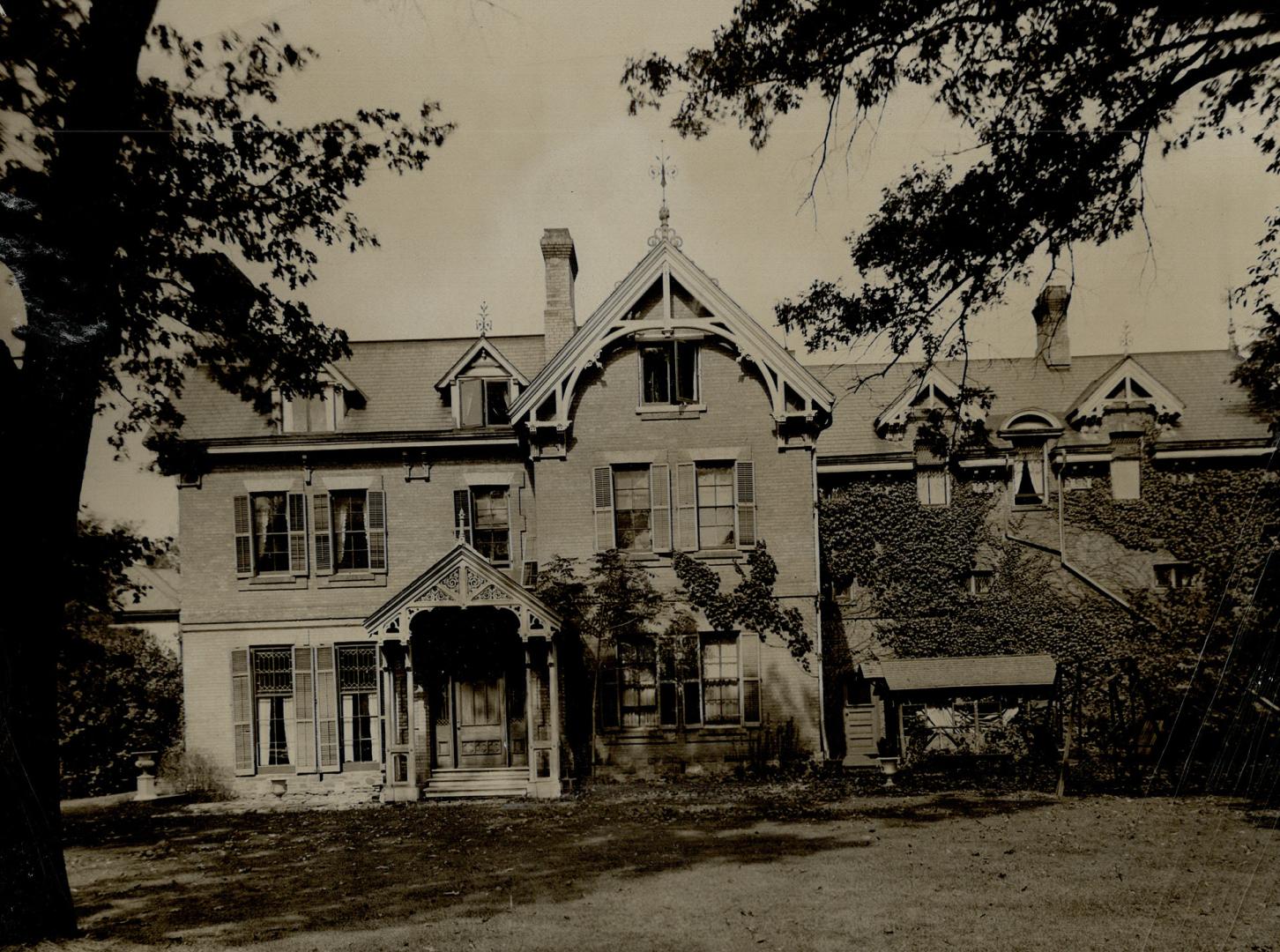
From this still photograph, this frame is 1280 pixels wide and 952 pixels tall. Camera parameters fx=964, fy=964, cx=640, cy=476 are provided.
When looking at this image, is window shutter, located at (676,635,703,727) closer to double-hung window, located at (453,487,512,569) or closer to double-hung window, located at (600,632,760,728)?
double-hung window, located at (600,632,760,728)

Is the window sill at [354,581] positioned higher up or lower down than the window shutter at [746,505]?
lower down

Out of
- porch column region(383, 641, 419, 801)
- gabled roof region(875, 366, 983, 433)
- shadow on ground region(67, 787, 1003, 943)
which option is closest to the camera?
shadow on ground region(67, 787, 1003, 943)

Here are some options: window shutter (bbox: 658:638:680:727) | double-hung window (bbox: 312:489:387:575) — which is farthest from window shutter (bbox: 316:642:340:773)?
window shutter (bbox: 658:638:680:727)

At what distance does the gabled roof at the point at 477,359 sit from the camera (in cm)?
2244

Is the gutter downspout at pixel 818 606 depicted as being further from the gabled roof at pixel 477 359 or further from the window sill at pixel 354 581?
the window sill at pixel 354 581

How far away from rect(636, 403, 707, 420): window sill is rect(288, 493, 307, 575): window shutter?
8.18 meters

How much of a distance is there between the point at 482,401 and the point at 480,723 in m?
7.29

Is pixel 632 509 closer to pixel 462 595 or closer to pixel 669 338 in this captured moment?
pixel 669 338

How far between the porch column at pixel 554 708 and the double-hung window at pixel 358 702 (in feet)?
16.5

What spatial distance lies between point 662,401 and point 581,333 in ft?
7.35

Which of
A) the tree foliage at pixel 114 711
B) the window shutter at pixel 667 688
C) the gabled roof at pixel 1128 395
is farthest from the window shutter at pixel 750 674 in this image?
the tree foliage at pixel 114 711

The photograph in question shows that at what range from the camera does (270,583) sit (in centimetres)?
2194

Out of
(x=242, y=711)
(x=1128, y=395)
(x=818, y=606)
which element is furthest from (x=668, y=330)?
(x=242, y=711)

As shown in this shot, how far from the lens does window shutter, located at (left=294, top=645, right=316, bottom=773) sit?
70.3 ft
